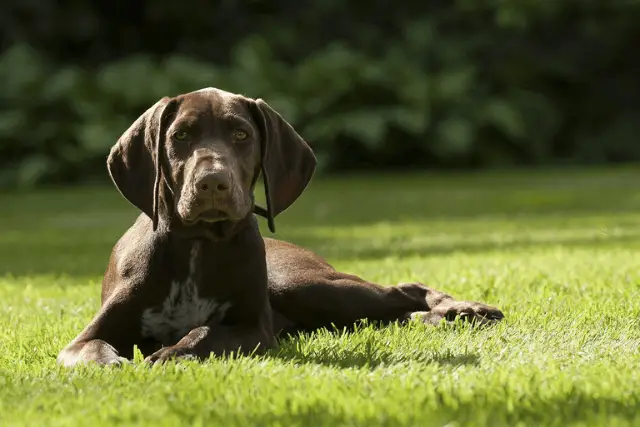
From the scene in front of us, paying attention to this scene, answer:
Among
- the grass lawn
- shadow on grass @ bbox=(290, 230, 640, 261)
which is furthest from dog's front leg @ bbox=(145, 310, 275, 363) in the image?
shadow on grass @ bbox=(290, 230, 640, 261)

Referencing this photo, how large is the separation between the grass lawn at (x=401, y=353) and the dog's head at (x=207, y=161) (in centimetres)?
66

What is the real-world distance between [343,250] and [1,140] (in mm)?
12071

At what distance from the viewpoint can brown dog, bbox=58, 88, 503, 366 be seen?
15.0ft

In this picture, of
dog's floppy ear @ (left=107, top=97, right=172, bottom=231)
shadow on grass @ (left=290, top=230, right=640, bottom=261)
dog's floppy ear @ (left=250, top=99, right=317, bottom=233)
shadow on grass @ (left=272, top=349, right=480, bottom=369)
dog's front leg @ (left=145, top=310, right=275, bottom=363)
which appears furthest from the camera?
shadow on grass @ (left=290, top=230, right=640, bottom=261)

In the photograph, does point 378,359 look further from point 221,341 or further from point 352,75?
point 352,75

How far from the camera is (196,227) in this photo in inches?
191

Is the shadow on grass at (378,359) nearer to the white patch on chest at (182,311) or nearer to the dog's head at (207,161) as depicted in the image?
the white patch on chest at (182,311)

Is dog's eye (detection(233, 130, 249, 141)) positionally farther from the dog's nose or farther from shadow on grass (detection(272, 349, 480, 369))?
shadow on grass (detection(272, 349, 480, 369))

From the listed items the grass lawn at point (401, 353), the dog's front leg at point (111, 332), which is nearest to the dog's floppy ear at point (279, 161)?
the grass lawn at point (401, 353)

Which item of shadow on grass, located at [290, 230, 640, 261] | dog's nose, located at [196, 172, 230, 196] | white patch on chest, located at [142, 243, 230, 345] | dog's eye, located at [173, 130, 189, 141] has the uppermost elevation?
dog's eye, located at [173, 130, 189, 141]

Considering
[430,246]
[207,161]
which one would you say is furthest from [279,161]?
[430,246]

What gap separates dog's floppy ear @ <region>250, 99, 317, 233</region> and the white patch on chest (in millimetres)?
447

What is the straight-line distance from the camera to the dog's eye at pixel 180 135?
4742 mm

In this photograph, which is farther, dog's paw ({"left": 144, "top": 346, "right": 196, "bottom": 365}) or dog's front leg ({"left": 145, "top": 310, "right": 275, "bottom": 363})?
dog's front leg ({"left": 145, "top": 310, "right": 275, "bottom": 363})
